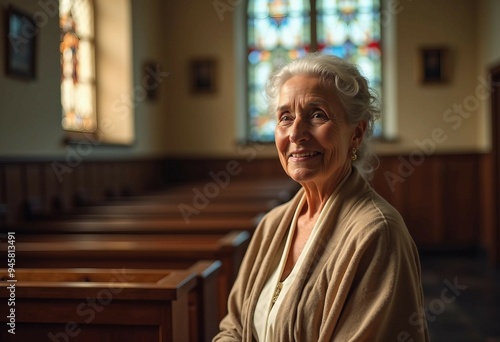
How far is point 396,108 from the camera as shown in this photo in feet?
26.7

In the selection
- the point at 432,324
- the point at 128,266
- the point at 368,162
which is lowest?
the point at 432,324

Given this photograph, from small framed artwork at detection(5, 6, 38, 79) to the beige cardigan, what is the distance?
11.4 ft

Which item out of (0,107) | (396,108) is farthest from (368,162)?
(396,108)

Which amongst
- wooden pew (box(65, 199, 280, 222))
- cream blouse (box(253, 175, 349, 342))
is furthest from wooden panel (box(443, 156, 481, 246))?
cream blouse (box(253, 175, 349, 342))

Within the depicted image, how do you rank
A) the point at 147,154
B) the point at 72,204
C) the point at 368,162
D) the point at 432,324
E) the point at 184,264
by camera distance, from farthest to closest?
the point at 147,154 < the point at 72,204 < the point at 432,324 < the point at 184,264 < the point at 368,162

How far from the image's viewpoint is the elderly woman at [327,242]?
4.37 feet

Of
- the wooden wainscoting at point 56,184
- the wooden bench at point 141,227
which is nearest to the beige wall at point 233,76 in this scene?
the wooden wainscoting at point 56,184

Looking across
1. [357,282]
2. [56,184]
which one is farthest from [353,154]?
[56,184]

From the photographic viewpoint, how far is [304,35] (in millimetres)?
8555

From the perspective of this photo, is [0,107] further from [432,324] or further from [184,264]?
[432,324]

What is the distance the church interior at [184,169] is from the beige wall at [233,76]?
19 millimetres

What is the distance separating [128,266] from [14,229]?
4.71 feet

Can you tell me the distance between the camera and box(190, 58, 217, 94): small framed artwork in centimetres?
838

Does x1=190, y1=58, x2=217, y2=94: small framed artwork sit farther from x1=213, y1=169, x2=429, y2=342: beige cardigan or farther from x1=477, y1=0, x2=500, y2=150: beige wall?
x1=213, y1=169, x2=429, y2=342: beige cardigan
